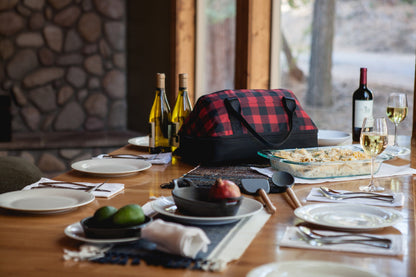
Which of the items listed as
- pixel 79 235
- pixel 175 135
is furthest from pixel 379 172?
pixel 79 235

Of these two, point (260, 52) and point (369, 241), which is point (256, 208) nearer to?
point (369, 241)

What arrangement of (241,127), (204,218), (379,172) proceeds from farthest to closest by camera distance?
(241,127), (379,172), (204,218)

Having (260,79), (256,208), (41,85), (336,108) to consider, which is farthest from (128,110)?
(256,208)

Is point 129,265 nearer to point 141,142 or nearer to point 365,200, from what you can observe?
point 365,200

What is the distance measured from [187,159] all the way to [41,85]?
309cm

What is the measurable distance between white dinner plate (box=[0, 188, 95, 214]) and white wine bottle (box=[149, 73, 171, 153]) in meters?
0.69

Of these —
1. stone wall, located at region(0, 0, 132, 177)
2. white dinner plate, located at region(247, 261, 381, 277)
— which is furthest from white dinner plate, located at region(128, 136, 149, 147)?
stone wall, located at region(0, 0, 132, 177)

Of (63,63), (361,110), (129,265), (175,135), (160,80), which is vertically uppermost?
(63,63)

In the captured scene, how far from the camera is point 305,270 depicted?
2.72 ft

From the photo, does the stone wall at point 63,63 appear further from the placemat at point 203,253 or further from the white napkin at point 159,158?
the placemat at point 203,253

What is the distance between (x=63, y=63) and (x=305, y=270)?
13.7 feet

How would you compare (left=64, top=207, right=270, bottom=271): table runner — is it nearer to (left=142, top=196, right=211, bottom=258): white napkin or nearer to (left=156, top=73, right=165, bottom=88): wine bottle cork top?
(left=142, top=196, right=211, bottom=258): white napkin

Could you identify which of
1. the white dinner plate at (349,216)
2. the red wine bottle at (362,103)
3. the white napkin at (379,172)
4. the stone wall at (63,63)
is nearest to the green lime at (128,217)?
the white dinner plate at (349,216)

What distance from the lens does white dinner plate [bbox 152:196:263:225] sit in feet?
3.52
